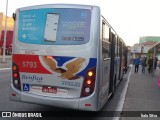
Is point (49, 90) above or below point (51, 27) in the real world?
below

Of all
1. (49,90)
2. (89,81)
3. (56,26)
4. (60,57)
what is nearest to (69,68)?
(60,57)

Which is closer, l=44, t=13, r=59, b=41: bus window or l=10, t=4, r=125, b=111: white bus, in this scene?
l=10, t=4, r=125, b=111: white bus

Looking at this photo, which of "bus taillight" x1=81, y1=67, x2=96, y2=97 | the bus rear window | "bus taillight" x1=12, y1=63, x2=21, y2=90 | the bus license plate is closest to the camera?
"bus taillight" x1=81, y1=67, x2=96, y2=97

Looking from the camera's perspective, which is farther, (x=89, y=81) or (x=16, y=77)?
(x=16, y=77)

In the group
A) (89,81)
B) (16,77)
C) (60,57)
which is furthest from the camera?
(16,77)

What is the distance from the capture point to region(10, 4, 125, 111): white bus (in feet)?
25.2

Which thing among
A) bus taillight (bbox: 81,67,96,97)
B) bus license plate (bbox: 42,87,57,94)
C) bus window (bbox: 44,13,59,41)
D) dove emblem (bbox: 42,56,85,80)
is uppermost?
bus window (bbox: 44,13,59,41)

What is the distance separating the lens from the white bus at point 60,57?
7.67 m

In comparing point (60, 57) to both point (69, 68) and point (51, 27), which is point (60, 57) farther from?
point (51, 27)

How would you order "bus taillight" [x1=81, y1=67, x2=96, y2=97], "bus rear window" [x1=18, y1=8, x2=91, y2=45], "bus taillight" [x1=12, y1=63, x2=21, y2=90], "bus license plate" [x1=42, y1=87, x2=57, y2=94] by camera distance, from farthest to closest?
"bus taillight" [x1=12, y1=63, x2=21, y2=90] < "bus license plate" [x1=42, y1=87, x2=57, y2=94] < "bus rear window" [x1=18, y1=8, x2=91, y2=45] < "bus taillight" [x1=81, y1=67, x2=96, y2=97]

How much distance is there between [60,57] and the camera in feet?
25.6

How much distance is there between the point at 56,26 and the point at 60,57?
73cm

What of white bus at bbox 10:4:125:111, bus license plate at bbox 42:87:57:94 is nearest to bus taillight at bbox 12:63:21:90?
white bus at bbox 10:4:125:111

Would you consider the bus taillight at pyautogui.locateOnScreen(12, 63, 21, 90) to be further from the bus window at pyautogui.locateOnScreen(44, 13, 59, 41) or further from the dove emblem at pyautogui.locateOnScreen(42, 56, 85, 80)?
the bus window at pyautogui.locateOnScreen(44, 13, 59, 41)
